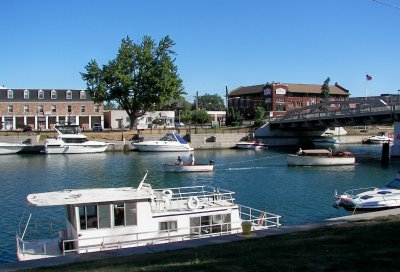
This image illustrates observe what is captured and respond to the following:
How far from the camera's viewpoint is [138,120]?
382 feet

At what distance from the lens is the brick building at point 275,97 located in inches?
5556

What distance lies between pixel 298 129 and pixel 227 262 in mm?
97818

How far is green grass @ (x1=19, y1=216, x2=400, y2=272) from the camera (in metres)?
12.3

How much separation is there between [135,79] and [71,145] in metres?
22.6

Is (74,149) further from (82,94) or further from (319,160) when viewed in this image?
(319,160)

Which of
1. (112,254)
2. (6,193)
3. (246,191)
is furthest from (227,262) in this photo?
(6,193)

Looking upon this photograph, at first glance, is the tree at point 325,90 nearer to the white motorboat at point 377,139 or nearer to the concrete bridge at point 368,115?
the white motorboat at point 377,139

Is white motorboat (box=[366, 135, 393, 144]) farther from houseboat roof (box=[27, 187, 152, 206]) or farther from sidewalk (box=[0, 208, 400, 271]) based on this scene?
houseboat roof (box=[27, 187, 152, 206])

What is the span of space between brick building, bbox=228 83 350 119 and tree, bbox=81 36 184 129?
148 feet

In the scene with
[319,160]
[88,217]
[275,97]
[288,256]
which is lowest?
[319,160]

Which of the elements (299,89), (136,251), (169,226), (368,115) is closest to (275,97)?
(299,89)

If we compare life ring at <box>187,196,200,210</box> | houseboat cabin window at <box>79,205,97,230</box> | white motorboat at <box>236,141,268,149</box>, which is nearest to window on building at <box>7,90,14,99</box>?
white motorboat at <box>236,141,268,149</box>

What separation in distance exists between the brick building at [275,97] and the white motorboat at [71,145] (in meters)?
62.5

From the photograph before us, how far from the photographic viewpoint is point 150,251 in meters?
15.6
